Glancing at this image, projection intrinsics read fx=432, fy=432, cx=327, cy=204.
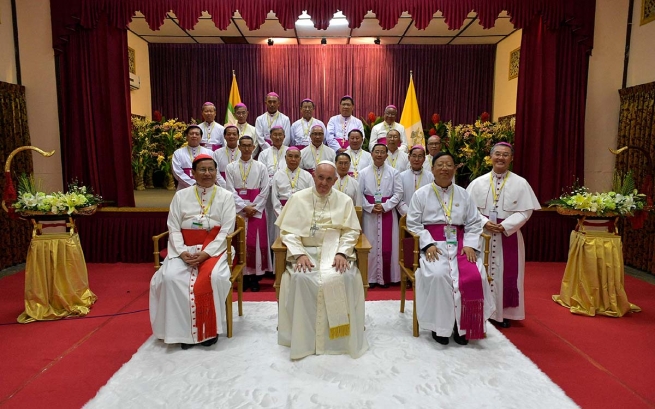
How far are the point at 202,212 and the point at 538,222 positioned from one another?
5.04 m

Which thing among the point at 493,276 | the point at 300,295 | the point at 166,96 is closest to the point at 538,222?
the point at 493,276

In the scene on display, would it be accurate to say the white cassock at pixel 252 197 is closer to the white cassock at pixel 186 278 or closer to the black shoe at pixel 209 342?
the white cassock at pixel 186 278

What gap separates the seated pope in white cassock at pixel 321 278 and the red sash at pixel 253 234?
164cm

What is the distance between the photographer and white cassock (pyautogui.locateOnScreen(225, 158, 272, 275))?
531cm

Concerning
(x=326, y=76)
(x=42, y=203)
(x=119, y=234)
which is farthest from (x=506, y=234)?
(x=326, y=76)

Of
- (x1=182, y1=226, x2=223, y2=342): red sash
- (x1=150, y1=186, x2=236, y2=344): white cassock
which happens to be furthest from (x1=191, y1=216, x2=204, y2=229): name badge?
(x1=182, y1=226, x2=223, y2=342): red sash

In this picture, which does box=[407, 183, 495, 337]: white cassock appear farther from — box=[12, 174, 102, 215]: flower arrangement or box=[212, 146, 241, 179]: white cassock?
box=[12, 174, 102, 215]: flower arrangement

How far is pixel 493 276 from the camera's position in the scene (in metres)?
4.14

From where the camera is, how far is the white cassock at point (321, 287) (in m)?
3.35

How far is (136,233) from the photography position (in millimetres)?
6512

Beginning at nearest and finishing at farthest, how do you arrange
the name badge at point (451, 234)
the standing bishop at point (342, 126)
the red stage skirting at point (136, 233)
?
the name badge at point (451, 234) < the red stage skirting at point (136, 233) < the standing bishop at point (342, 126)

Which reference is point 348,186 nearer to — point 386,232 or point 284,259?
point 386,232

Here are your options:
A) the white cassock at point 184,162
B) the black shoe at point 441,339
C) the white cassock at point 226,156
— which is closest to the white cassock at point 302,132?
the white cassock at point 226,156

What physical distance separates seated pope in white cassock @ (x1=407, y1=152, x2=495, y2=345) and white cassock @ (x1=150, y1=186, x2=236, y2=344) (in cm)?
169
